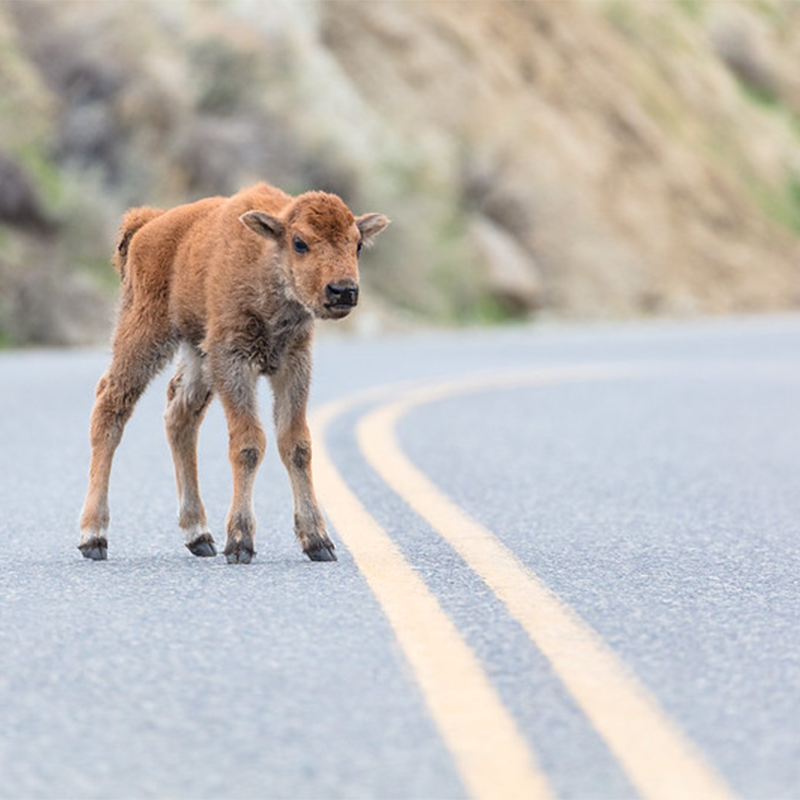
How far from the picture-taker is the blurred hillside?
27.3 m

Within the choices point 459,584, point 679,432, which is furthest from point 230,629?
point 679,432

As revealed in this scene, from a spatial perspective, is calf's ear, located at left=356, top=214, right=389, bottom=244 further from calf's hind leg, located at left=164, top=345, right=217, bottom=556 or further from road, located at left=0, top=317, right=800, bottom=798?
road, located at left=0, top=317, right=800, bottom=798

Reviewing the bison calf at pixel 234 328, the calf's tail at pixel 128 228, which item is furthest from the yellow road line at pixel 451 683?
the calf's tail at pixel 128 228

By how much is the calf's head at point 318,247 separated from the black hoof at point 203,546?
0.99 m

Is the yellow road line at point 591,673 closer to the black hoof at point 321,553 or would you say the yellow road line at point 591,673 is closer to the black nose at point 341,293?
the black hoof at point 321,553

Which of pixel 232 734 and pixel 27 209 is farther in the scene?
pixel 27 209

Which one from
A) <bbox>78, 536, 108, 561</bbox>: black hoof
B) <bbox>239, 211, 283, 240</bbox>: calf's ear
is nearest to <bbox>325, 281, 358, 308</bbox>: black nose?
<bbox>239, 211, 283, 240</bbox>: calf's ear

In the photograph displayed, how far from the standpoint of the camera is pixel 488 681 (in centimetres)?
445

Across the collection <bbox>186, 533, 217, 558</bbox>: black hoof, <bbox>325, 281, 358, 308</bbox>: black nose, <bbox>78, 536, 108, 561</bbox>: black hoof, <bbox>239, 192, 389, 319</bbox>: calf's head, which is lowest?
<bbox>186, 533, 217, 558</bbox>: black hoof

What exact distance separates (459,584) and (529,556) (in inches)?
31.6

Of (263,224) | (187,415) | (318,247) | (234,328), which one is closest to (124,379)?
(187,415)

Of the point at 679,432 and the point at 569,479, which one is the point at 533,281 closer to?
the point at 679,432

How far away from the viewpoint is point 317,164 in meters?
33.6

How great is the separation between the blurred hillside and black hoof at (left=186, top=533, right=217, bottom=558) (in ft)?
56.5
